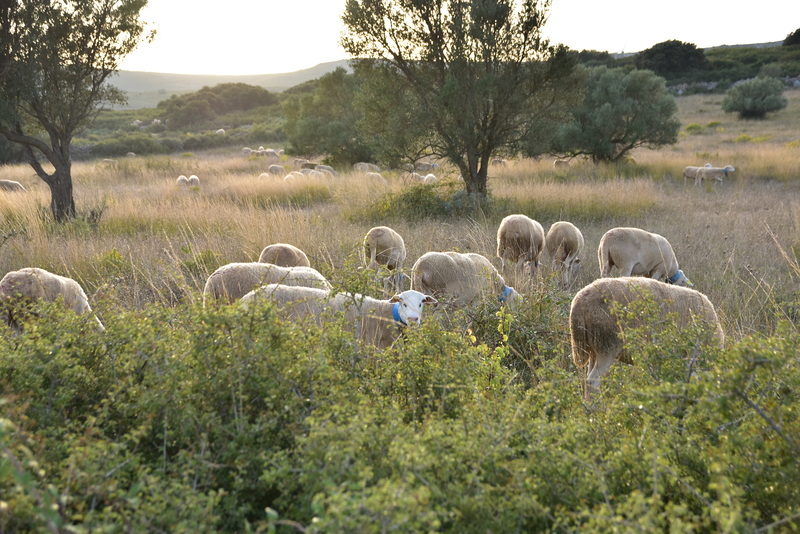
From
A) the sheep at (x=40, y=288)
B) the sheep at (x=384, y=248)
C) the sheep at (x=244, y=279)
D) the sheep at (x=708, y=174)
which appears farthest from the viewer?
the sheep at (x=708, y=174)

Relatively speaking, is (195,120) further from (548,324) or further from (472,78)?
(548,324)

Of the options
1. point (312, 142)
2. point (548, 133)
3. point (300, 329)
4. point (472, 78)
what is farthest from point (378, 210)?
point (312, 142)

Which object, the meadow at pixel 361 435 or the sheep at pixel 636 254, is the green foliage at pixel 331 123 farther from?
the meadow at pixel 361 435

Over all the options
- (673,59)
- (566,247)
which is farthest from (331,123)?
(673,59)

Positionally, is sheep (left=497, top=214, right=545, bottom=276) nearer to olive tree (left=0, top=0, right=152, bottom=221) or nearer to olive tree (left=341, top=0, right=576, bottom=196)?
olive tree (left=341, top=0, right=576, bottom=196)

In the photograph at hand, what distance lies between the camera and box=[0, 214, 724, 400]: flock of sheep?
384 centimetres

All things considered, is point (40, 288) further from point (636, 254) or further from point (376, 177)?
point (376, 177)

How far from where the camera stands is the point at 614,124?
21672 mm

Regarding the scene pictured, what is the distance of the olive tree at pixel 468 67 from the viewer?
11.9m

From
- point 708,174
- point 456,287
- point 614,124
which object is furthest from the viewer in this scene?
point 614,124

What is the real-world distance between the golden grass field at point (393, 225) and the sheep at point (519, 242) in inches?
14.9

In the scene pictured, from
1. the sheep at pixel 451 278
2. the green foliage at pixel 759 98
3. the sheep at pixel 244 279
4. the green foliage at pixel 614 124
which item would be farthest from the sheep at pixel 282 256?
the green foliage at pixel 759 98

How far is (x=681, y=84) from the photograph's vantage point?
2197 inches

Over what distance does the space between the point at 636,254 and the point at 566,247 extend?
1453 mm
